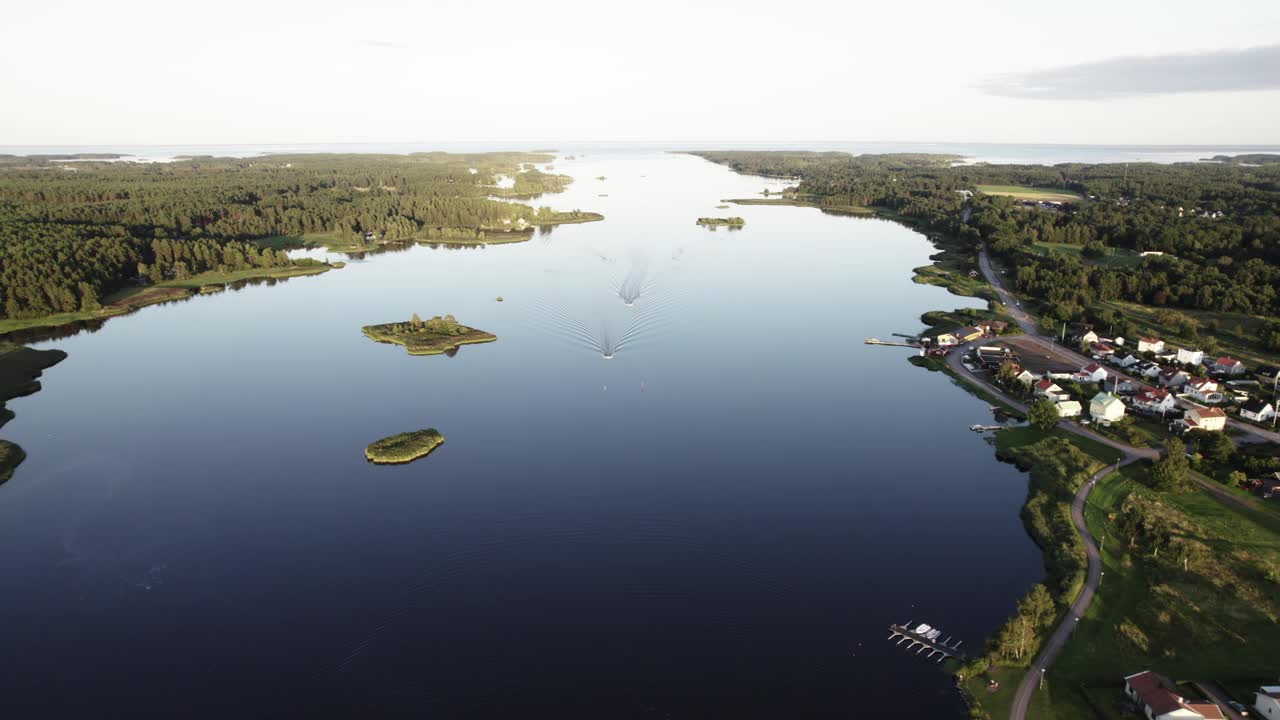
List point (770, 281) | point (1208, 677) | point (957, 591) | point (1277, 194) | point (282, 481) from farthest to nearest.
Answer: point (1277, 194) < point (770, 281) < point (282, 481) < point (957, 591) < point (1208, 677)

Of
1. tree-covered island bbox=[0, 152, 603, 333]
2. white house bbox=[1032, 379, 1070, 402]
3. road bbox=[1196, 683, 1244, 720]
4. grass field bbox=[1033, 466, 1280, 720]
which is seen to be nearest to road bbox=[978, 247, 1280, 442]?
white house bbox=[1032, 379, 1070, 402]

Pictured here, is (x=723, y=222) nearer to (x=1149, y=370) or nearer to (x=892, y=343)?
(x=892, y=343)

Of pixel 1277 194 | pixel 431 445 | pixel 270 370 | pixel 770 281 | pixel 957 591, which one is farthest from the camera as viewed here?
pixel 1277 194

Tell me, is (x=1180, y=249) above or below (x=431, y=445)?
above

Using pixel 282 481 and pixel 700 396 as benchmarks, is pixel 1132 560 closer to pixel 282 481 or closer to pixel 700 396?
pixel 700 396

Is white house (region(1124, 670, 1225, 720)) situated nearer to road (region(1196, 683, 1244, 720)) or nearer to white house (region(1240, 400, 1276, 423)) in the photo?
road (region(1196, 683, 1244, 720))

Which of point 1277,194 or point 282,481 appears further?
point 1277,194

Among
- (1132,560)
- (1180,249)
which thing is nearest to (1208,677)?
(1132,560)
